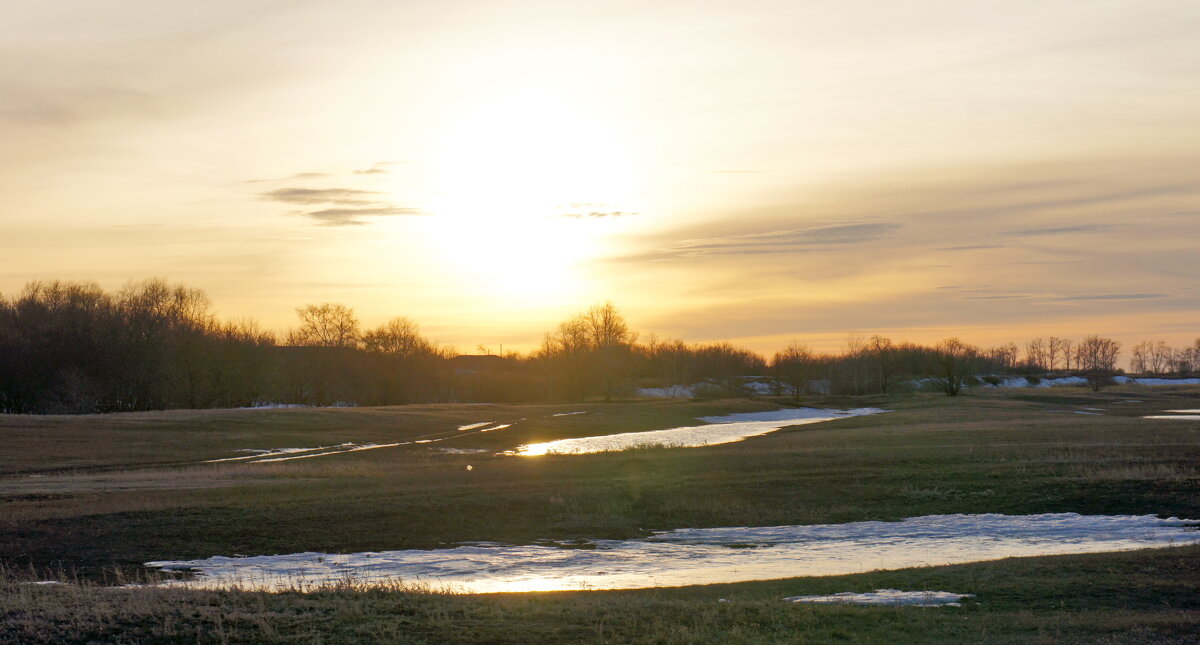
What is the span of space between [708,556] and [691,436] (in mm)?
41138

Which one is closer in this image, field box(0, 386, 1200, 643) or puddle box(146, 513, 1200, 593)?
field box(0, 386, 1200, 643)

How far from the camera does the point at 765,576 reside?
56.3 ft

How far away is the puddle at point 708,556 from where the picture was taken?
17.3 meters

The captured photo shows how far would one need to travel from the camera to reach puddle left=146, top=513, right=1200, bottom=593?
682 inches

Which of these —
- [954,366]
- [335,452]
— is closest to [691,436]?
[335,452]

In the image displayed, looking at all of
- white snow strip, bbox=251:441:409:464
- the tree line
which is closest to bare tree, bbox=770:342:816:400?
the tree line

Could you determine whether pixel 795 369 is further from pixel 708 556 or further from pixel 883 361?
pixel 708 556

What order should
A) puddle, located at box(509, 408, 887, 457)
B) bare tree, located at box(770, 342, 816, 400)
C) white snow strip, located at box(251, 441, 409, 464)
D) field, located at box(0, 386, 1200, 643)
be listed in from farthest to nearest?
bare tree, located at box(770, 342, 816, 400) < puddle, located at box(509, 408, 887, 457) < white snow strip, located at box(251, 441, 409, 464) < field, located at box(0, 386, 1200, 643)

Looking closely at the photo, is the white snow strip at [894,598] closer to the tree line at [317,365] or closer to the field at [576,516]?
the field at [576,516]

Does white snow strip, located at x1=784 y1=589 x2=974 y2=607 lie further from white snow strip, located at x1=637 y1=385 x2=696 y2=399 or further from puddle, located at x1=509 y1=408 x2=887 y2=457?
white snow strip, located at x1=637 y1=385 x2=696 y2=399

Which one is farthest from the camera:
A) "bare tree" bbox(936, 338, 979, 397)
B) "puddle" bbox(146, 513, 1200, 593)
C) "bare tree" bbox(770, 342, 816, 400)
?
"bare tree" bbox(770, 342, 816, 400)

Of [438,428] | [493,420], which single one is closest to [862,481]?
[438,428]

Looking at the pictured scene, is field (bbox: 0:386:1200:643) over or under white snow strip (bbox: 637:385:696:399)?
over

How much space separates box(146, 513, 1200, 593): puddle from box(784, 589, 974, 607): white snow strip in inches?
114
